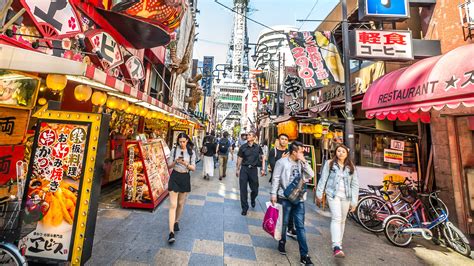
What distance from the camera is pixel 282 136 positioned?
5605mm

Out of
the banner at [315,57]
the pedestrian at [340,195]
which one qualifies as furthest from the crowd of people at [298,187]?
the banner at [315,57]

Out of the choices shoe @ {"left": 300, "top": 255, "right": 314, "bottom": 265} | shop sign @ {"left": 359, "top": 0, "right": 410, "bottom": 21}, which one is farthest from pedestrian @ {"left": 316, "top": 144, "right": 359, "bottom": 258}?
shop sign @ {"left": 359, "top": 0, "right": 410, "bottom": 21}

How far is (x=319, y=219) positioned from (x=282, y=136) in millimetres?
2740

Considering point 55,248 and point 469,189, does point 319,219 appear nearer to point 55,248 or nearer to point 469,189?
point 469,189

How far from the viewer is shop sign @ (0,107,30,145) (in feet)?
12.1

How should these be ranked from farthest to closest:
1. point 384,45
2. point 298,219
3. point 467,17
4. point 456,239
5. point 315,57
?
point 315,57 → point 384,45 → point 467,17 → point 456,239 → point 298,219

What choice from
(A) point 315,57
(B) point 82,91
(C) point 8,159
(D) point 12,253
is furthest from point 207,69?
(D) point 12,253

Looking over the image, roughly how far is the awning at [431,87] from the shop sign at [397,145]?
0.88m

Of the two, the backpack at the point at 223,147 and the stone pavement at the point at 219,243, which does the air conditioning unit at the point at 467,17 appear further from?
the backpack at the point at 223,147

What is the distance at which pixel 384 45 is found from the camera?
6395 millimetres

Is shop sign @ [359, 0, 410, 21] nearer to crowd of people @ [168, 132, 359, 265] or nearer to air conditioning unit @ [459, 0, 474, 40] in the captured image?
air conditioning unit @ [459, 0, 474, 40]

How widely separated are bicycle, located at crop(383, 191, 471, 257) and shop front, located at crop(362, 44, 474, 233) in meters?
0.50

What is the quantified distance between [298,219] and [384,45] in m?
6.15

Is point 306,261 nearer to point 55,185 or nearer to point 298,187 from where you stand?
point 298,187
